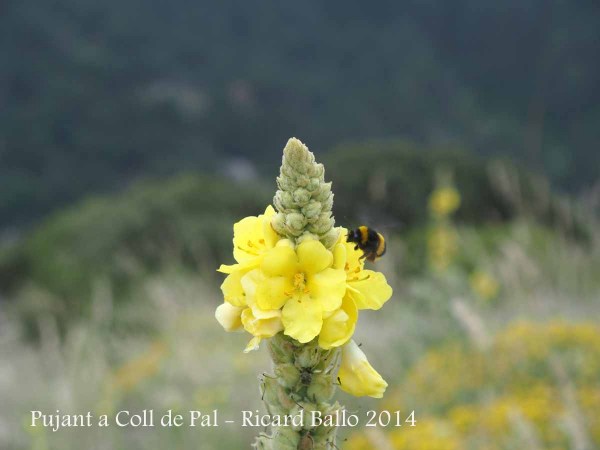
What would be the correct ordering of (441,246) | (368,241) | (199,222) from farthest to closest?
(199,222)
(441,246)
(368,241)

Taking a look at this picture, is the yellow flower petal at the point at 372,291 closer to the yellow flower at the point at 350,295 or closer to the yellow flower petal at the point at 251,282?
the yellow flower at the point at 350,295

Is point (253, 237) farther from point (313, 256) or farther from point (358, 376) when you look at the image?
point (358, 376)

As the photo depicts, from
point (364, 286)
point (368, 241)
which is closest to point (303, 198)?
point (364, 286)

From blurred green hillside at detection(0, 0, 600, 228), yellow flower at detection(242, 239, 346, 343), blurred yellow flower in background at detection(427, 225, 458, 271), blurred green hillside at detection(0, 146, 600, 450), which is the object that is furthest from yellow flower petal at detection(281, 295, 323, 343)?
blurred green hillside at detection(0, 0, 600, 228)

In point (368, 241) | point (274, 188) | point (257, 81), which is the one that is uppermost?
point (257, 81)

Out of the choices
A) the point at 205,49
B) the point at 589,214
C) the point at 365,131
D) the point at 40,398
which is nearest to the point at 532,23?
the point at 365,131

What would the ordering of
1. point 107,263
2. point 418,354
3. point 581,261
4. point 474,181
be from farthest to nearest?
point 474,181
point 107,263
point 581,261
point 418,354

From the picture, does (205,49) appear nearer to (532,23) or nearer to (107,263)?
(532,23)
